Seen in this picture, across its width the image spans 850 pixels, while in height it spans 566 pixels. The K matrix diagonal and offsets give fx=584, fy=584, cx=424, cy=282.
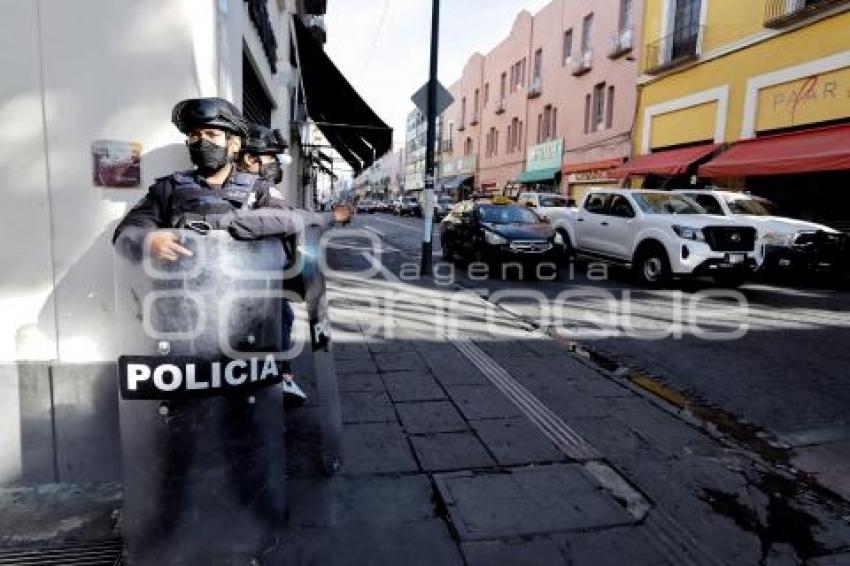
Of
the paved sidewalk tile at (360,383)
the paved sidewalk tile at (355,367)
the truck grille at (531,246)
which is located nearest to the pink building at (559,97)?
the truck grille at (531,246)

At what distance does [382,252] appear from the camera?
1567cm

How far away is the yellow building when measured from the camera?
1443 cm

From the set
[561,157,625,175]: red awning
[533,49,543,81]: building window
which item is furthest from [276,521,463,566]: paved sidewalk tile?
[533,49,543,81]: building window

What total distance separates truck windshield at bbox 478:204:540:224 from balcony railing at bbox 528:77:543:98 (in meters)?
21.8

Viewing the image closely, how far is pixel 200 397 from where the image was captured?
212 centimetres

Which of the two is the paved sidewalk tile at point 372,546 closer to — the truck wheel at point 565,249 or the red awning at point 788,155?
the truck wheel at point 565,249

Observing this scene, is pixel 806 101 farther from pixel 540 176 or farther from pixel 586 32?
pixel 540 176

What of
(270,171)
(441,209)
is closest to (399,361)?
(270,171)

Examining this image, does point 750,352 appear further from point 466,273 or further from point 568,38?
point 568,38

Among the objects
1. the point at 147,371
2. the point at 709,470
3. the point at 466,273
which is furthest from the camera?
the point at 466,273

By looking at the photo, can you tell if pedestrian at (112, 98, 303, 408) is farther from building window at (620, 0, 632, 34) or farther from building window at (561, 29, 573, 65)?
building window at (561, 29, 573, 65)

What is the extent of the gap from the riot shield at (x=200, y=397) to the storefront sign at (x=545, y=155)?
1128 inches

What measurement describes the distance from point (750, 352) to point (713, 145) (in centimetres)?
1424

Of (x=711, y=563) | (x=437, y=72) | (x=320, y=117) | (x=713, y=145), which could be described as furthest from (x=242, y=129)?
(x=713, y=145)
